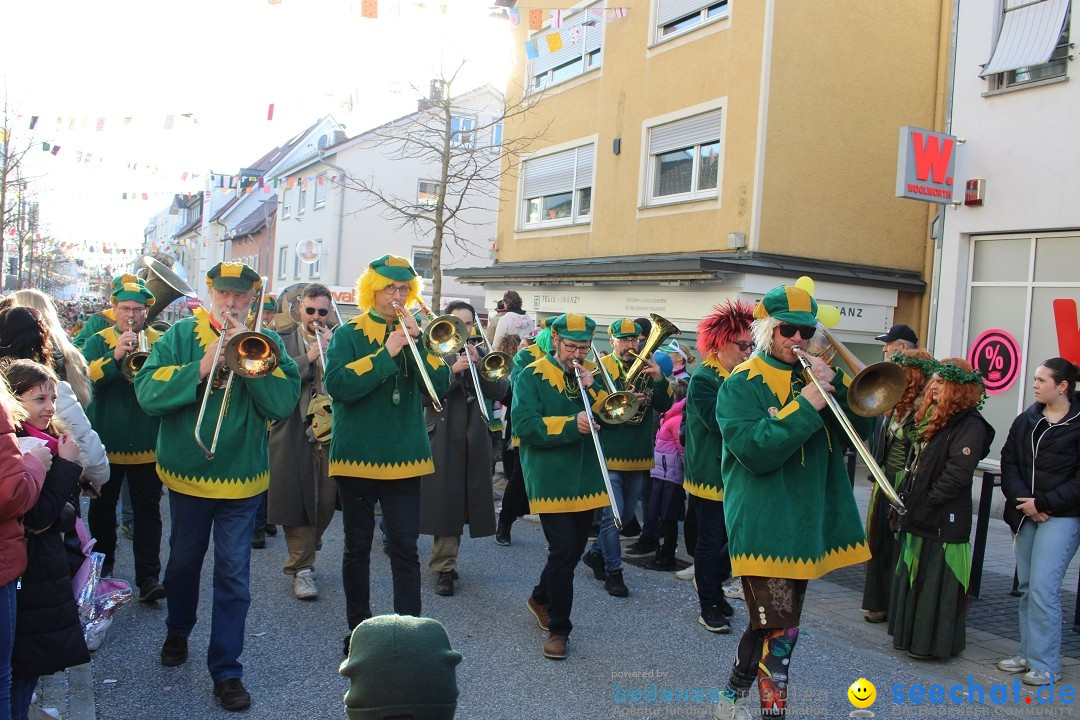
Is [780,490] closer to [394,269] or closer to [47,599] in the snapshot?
[394,269]

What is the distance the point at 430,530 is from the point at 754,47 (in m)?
10.4

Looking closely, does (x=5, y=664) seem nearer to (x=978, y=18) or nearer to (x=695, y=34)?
(x=978, y=18)

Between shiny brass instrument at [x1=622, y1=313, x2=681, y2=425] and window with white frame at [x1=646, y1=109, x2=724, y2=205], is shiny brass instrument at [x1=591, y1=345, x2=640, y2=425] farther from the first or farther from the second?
window with white frame at [x1=646, y1=109, x2=724, y2=205]

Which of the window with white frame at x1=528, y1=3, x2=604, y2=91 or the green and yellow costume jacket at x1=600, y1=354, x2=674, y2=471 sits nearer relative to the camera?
the green and yellow costume jacket at x1=600, y1=354, x2=674, y2=471

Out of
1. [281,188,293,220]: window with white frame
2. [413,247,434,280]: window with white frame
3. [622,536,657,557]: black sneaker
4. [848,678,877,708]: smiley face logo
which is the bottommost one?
[622,536,657,557]: black sneaker

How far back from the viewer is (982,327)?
11.1 meters

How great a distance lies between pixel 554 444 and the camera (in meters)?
5.07

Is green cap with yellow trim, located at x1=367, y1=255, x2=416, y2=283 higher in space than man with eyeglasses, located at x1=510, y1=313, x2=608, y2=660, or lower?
higher

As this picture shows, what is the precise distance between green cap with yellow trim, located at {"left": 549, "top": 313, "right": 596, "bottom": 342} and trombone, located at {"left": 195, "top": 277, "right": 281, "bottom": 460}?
1.64m

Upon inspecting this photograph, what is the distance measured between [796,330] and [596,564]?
10.8 ft

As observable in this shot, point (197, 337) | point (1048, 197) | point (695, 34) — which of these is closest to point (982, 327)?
point (1048, 197)

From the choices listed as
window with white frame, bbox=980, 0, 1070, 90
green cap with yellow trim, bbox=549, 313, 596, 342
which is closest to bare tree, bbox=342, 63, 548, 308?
window with white frame, bbox=980, 0, 1070, 90

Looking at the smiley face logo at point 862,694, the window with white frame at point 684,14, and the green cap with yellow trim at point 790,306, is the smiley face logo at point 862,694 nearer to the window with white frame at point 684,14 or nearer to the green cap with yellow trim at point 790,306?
the green cap with yellow trim at point 790,306

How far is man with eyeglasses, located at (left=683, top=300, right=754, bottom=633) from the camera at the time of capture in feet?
18.4
